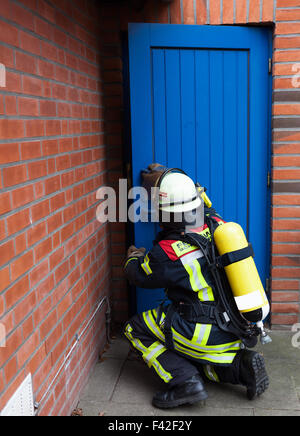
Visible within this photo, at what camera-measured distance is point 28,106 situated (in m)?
2.44

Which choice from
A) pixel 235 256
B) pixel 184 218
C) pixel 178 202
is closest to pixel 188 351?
pixel 235 256

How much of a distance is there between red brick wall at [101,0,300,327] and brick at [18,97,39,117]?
64.8 inches

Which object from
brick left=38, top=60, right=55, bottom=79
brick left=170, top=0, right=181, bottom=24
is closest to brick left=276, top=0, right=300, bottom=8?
brick left=170, top=0, right=181, bottom=24

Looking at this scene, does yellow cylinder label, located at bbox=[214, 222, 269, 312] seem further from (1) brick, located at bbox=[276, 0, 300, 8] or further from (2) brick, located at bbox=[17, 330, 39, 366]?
(1) brick, located at bbox=[276, 0, 300, 8]

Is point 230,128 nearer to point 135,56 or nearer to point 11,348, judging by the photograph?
point 135,56

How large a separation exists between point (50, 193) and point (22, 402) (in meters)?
1.09

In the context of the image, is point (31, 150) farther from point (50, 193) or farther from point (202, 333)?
point (202, 333)

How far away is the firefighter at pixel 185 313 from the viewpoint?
3145 millimetres

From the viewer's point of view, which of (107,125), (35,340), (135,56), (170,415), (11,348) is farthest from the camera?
(107,125)

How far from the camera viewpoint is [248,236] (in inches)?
166

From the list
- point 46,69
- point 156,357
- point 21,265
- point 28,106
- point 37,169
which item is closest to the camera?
point 21,265

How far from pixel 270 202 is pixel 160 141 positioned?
1058mm

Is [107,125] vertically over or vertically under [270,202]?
over
